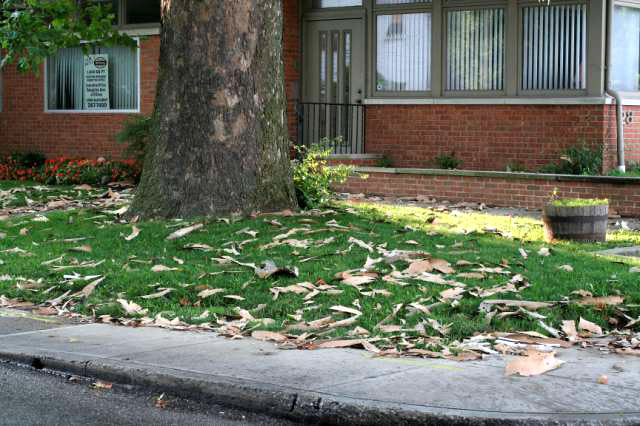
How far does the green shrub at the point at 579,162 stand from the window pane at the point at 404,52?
3.50 metres

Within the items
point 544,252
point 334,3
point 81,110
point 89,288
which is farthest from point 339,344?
point 81,110

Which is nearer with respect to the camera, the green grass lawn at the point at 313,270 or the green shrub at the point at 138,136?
the green grass lawn at the point at 313,270

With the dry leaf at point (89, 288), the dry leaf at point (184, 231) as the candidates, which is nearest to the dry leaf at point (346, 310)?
the dry leaf at point (89, 288)

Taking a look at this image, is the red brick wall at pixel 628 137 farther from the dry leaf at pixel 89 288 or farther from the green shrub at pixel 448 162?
the dry leaf at pixel 89 288

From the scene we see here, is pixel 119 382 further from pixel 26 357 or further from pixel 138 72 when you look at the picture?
pixel 138 72

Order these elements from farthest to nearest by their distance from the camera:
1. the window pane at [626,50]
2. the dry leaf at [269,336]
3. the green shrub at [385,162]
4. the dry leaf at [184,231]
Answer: the green shrub at [385,162] < the window pane at [626,50] < the dry leaf at [184,231] < the dry leaf at [269,336]

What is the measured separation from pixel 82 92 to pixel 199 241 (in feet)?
46.0

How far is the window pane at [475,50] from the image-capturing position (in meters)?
18.8

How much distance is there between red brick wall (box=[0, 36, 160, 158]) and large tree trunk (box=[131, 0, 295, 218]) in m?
9.79

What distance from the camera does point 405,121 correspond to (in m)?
19.8

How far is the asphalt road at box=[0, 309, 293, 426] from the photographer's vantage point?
5559mm

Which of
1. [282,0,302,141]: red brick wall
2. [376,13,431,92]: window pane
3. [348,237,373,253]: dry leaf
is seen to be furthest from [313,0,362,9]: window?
[348,237,373,253]: dry leaf

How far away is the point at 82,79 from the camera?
24.0m

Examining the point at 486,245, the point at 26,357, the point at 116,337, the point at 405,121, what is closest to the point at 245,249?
the point at 486,245
